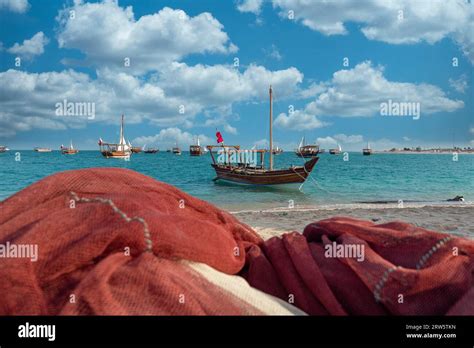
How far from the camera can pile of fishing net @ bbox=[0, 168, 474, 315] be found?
175cm

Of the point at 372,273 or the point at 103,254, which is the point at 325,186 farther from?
the point at 103,254

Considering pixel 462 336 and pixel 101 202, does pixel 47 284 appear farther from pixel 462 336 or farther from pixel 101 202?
pixel 462 336

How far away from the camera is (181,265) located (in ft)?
6.48

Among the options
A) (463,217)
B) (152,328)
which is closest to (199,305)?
(152,328)

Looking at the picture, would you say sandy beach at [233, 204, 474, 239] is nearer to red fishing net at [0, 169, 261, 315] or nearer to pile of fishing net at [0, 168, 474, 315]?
pile of fishing net at [0, 168, 474, 315]

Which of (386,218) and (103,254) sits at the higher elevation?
Answer: (103,254)

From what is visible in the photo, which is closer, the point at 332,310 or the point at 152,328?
the point at 152,328

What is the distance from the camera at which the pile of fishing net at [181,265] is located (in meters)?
1.75

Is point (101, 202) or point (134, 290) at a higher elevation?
point (101, 202)

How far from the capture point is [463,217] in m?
11.7

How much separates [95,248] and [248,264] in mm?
947

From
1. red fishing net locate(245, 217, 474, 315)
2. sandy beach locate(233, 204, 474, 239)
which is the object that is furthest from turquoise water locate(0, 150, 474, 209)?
red fishing net locate(245, 217, 474, 315)

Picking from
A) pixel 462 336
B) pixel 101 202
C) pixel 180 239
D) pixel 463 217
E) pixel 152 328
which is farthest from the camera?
pixel 463 217

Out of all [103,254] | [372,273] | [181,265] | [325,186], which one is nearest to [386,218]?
[372,273]
